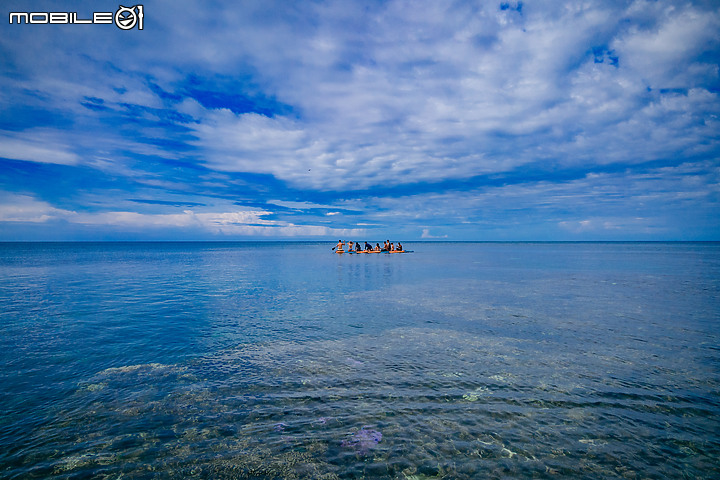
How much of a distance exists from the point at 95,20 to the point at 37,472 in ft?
78.4

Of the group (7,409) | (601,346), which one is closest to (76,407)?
(7,409)

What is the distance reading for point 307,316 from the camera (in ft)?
67.4

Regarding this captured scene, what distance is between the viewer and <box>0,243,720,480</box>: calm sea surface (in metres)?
6.89

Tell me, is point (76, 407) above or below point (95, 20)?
below

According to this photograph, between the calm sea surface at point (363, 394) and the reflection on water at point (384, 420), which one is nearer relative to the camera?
the reflection on water at point (384, 420)

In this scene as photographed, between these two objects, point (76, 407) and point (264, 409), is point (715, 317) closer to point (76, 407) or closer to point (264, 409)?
point (264, 409)

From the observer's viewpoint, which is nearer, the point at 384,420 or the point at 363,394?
the point at 384,420

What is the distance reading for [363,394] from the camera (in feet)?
32.3

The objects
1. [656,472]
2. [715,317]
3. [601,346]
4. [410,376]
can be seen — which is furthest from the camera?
[715,317]

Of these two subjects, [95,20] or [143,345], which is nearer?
[143,345]

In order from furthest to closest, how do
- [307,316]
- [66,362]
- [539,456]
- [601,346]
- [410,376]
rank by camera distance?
[307,316] → [601,346] → [66,362] → [410,376] → [539,456]

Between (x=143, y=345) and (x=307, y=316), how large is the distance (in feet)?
29.1

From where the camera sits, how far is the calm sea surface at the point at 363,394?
689cm

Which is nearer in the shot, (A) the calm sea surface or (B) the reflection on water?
(B) the reflection on water
